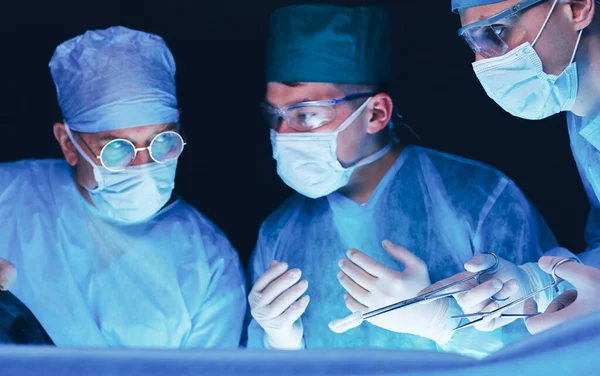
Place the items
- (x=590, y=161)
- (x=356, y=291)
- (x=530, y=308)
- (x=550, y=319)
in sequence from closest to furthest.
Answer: (x=550, y=319)
(x=530, y=308)
(x=590, y=161)
(x=356, y=291)

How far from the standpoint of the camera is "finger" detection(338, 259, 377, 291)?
1.97 m

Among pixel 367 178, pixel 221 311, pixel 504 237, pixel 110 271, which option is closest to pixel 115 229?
pixel 110 271

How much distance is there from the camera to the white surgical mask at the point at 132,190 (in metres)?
2.22

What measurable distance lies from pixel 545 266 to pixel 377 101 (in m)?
0.91

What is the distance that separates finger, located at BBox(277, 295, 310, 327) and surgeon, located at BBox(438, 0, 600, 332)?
0.49 metres

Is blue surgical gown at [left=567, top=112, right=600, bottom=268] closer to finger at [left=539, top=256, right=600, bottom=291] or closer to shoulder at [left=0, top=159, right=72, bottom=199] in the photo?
finger at [left=539, top=256, right=600, bottom=291]

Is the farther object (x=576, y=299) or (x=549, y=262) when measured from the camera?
(x=549, y=262)

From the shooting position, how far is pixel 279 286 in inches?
79.7

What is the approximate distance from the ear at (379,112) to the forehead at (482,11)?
49 centimetres

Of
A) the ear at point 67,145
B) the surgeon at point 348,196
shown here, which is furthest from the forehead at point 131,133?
the surgeon at point 348,196

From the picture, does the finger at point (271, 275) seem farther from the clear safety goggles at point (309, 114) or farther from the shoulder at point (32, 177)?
the shoulder at point (32, 177)

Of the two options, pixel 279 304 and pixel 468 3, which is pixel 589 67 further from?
pixel 279 304

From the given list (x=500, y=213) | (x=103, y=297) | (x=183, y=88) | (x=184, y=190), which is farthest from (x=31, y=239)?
(x=500, y=213)

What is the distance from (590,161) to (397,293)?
631 mm
